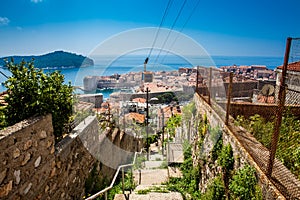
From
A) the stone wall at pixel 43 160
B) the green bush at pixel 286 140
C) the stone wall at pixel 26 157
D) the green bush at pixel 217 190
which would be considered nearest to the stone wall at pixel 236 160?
the green bush at pixel 217 190

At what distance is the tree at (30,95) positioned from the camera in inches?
90.5

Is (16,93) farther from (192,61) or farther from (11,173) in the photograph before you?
(192,61)

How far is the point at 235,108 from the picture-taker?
5082 mm

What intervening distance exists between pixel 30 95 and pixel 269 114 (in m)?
5.43

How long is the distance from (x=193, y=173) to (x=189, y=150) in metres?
1.30

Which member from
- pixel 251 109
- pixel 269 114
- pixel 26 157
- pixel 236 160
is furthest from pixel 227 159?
pixel 26 157

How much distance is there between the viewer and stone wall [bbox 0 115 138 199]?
184 centimetres

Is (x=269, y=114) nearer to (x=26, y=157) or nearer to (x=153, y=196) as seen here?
(x=153, y=196)

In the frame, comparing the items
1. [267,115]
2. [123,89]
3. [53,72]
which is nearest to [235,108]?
[267,115]

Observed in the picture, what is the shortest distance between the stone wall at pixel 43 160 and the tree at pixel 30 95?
0.58 feet

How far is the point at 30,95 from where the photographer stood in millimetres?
2379

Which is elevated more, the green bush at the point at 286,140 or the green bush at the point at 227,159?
the green bush at the point at 286,140

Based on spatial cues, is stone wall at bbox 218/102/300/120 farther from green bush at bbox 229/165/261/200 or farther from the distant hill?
the distant hill

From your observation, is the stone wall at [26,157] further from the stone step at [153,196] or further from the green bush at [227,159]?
the green bush at [227,159]
